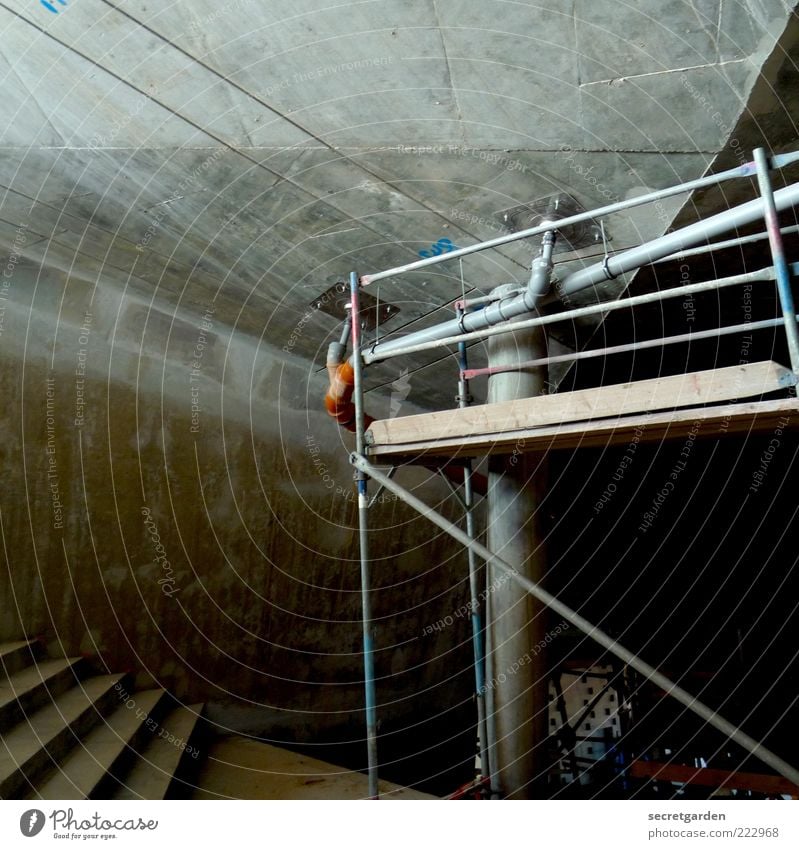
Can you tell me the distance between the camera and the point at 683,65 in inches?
109

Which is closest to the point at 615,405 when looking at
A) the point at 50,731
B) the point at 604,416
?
the point at 604,416

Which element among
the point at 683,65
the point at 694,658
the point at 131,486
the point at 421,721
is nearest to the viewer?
the point at 683,65

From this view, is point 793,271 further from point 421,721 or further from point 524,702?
point 421,721

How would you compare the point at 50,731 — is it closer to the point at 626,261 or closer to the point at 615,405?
the point at 615,405

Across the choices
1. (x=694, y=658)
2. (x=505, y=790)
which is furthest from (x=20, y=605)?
(x=694, y=658)

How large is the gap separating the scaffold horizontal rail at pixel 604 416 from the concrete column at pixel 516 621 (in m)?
1.19

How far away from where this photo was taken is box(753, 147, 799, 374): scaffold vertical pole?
2127 mm

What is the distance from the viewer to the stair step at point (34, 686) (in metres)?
3.74

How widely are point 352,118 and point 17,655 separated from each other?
427 cm

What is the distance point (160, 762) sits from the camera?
4223mm

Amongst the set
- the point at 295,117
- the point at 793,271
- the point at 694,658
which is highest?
the point at 295,117

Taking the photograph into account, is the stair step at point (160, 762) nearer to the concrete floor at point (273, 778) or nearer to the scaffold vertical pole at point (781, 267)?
the concrete floor at point (273, 778)

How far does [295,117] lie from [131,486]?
351cm

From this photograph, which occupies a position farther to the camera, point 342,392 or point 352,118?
point 342,392
